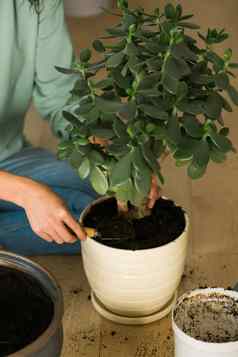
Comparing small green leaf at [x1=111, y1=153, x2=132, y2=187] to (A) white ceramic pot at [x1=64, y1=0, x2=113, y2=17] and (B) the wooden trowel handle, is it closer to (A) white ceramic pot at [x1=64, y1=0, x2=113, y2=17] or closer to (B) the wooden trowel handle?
(B) the wooden trowel handle

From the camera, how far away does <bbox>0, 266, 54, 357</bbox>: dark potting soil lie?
3.46 feet

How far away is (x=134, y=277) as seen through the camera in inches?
52.9

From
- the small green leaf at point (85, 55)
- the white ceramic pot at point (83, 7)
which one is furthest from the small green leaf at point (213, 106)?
the white ceramic pot at point (83, 7)

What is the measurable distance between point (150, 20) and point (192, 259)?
624 mm

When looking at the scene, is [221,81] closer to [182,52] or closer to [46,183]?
[182,52]

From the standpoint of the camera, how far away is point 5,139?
1599mm

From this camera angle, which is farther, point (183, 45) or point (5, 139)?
point (5, 139)

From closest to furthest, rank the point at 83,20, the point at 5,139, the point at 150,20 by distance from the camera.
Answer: the point at 150,20 < the point at 5,139 < the point at 83,20

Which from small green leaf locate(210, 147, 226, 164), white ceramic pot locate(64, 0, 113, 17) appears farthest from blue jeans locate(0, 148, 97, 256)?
white ceramic pot locate(64, 0, 113, 17)

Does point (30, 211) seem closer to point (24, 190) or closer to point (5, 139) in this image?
point (24, 190)

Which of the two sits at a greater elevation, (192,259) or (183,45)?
(183,45)

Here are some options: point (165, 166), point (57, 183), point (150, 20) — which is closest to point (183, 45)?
point (150, 20)

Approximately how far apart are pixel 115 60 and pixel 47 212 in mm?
291

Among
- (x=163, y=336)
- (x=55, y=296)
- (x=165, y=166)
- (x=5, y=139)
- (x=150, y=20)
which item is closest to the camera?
(x=55, y=296)
